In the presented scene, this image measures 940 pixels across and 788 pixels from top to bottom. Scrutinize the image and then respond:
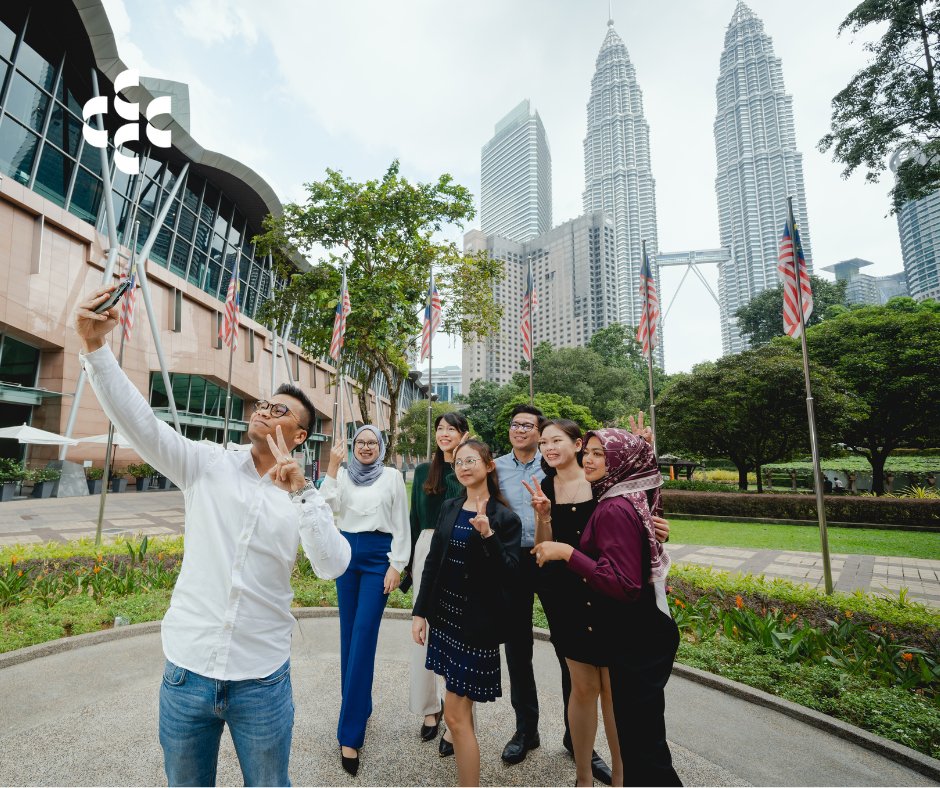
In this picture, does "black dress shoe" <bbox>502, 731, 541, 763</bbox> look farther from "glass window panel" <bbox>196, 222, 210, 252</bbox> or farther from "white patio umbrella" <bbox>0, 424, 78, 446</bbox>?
"glass window panel" <bbox>196, 222, 210, 252</bbox>

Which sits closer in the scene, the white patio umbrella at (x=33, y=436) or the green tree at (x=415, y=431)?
the white patio umbrella at (x=33, y=436)

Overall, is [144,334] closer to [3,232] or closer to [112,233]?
[112,233]

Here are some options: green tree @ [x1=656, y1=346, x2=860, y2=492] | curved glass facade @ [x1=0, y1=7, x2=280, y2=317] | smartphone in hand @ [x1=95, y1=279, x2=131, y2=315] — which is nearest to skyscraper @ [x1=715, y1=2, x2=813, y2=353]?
green tree @ [x1=656, y1=346, x2=860, y2=492]

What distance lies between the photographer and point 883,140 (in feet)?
36.0

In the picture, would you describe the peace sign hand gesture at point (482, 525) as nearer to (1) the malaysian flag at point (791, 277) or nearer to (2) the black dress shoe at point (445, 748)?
(2) the black dress shoe at point (445, 748)

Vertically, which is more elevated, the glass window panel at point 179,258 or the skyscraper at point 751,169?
the skyscraper at point 751,169

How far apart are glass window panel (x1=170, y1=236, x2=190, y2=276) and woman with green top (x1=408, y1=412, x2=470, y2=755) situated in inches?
1102

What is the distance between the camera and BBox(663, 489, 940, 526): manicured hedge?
1368cm

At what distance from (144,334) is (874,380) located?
32.3m

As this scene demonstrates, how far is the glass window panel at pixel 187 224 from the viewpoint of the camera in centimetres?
2673

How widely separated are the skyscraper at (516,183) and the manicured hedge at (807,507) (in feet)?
211

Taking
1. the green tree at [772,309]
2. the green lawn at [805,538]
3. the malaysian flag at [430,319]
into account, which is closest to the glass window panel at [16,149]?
the malaysian flag at [430,319]

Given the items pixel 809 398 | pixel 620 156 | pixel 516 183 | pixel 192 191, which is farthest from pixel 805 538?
pixel 620 156

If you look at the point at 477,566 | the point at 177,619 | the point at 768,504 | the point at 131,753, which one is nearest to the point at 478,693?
the point at 477,566
